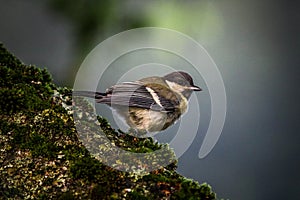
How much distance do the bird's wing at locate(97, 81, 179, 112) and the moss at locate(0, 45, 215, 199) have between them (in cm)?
52

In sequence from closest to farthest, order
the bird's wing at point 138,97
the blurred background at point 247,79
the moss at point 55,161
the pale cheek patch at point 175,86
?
the moss at point 55,161, the bird's wing at point 138,97, the pale cheek patch at point 175,86, the blurred background at point 247,79

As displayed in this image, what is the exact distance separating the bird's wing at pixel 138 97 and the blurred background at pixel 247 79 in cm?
171

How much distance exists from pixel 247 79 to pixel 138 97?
111 inches

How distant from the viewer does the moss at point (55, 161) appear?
2113mm

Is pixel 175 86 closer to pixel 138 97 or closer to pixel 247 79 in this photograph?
pixel 138 97

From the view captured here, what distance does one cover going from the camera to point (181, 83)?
360cm

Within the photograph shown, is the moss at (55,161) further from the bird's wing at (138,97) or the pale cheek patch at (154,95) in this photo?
the pale cheek patch at (154,95)

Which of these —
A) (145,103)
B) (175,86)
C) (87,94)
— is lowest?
(87,94)

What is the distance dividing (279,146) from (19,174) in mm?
4018

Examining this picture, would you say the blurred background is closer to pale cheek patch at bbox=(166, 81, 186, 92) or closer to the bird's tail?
pale cheek patch at bbox=(166, 81, 186, 92)

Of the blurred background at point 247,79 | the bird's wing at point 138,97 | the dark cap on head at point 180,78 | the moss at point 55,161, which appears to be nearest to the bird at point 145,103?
the bird's wing at point 138,97

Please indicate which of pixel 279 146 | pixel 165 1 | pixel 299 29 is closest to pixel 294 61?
pixel 299 29

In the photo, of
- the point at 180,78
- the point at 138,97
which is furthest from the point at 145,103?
the point at 180,78

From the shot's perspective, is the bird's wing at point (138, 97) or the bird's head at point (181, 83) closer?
the bird's wing at point (138, 97)
